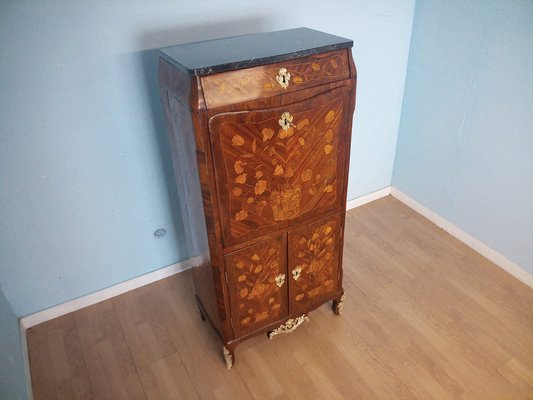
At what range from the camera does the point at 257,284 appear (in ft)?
5.12

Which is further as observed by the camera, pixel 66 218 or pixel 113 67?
pixel 66 218

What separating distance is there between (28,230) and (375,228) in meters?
1.86

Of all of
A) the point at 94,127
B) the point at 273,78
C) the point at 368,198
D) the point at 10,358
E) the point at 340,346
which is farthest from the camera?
the point at 368,198

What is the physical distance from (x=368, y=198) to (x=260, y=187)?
1551 millimetres

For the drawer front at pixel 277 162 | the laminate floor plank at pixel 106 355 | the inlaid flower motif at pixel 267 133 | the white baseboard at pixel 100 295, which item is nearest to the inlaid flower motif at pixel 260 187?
the drawer front at pixel 277 162

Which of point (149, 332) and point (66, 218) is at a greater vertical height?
point (66, 218)

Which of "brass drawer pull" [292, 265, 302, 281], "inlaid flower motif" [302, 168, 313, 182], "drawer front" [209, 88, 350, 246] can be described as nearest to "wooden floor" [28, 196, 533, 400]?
"brass drawer pull" [292, 265, 302, 281]

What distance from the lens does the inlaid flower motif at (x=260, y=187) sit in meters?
1.34

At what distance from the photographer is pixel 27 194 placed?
1.64 metres

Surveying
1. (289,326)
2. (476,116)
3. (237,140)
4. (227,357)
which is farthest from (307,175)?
(476,116)

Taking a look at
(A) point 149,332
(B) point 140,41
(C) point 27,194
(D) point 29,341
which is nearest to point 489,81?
(B) point 140,41

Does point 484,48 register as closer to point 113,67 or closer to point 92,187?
point 113,67

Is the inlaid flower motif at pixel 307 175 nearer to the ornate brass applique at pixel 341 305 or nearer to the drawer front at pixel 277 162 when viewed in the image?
the drawer front at pixel 277 162

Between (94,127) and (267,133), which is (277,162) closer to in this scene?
(267,133)
